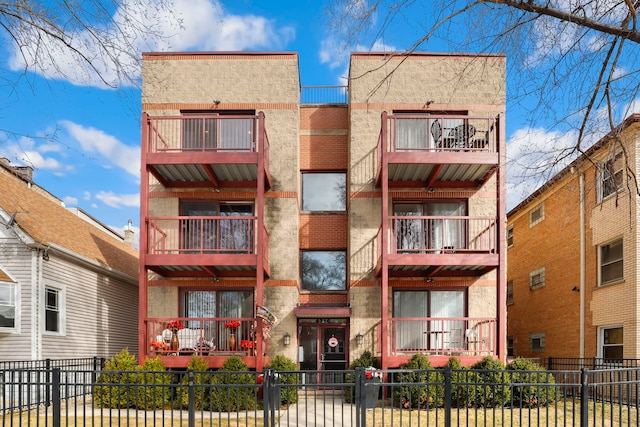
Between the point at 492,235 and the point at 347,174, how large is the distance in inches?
191

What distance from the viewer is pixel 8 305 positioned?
47.5ft

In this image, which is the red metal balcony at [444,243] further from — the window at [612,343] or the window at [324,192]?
the window at [612,343]

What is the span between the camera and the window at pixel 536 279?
22469 mm

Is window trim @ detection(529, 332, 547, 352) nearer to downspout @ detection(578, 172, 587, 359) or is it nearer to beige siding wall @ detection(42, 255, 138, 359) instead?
downspout @ detection(578, 172, 587, 359)

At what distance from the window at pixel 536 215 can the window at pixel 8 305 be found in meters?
18.9

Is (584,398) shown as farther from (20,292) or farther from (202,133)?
(20,292)

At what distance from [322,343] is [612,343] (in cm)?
897

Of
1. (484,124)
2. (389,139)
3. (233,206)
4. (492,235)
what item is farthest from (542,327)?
Answer: (233,206)

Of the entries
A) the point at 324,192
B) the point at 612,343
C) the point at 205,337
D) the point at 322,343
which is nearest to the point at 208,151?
the point at 324,192

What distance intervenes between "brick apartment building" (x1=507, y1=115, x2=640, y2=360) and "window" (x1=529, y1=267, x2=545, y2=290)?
41 mm

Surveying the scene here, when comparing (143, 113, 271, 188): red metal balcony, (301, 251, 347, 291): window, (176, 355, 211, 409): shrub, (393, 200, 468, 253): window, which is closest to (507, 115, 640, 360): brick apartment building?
(393, 200, 468, 253): window

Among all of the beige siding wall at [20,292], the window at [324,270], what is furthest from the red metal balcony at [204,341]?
the beige siding wall at [20,292]

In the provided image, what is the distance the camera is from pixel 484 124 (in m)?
17.1

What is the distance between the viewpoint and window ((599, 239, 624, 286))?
1685cm
